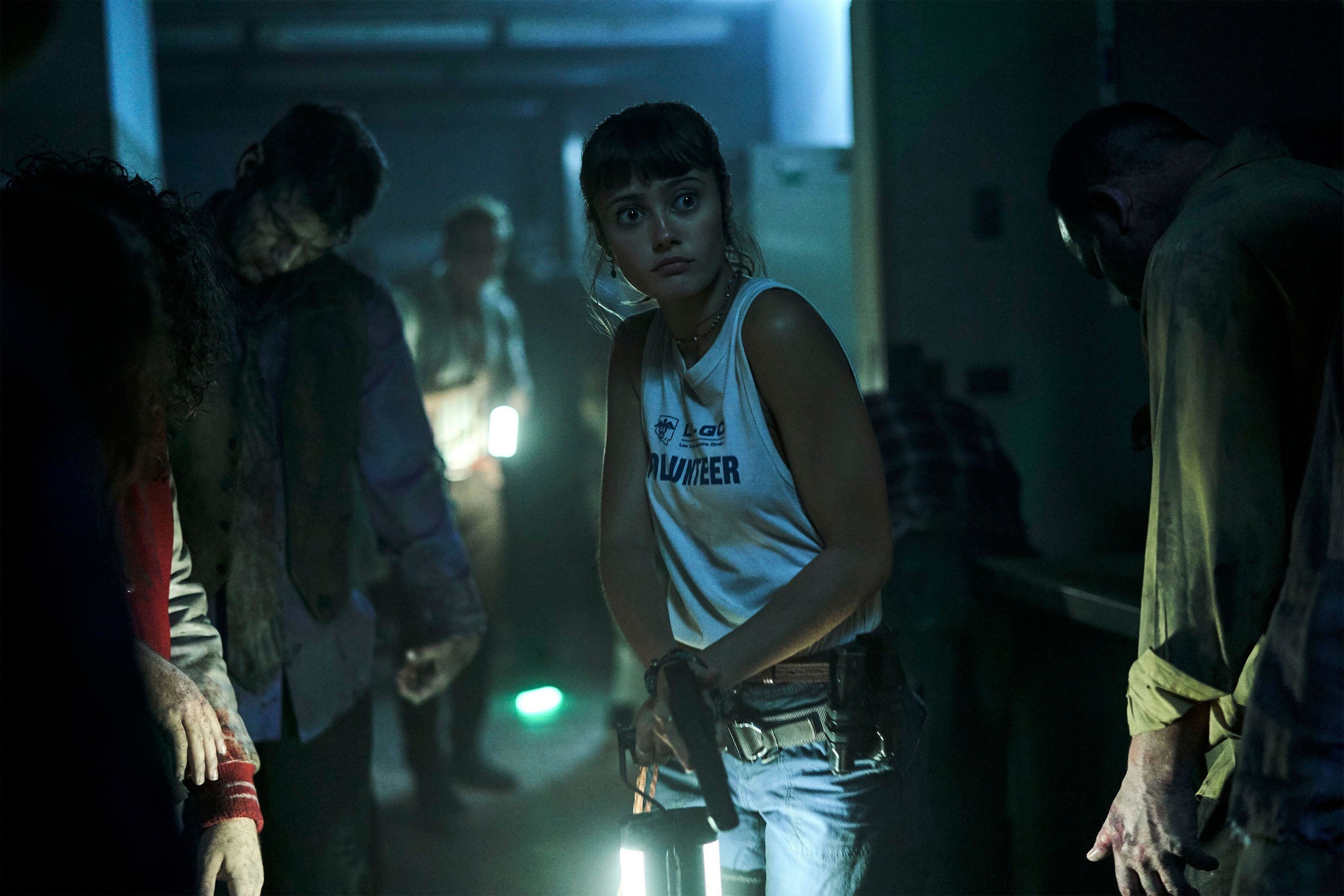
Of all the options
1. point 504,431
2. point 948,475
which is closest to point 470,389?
point 504,431

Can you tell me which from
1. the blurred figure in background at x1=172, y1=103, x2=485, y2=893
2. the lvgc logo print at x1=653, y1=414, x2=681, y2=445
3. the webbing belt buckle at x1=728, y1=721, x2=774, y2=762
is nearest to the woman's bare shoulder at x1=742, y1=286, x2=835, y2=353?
the lvgc logo print at x1=653, y1=414, x2=681, y2=445

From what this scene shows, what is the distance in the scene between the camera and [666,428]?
4.86 feet

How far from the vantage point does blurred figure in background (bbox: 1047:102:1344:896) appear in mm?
1081

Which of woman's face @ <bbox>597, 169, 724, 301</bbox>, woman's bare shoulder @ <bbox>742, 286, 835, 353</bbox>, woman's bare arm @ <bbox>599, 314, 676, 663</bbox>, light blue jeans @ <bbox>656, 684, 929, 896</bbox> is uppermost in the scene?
woman's face @ <bbox>597, 169, 724, 301</bbox>

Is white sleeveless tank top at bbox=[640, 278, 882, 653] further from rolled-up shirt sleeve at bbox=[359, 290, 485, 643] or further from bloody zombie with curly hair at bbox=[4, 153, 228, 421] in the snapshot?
rolled-up shirt sleeve at bbox=[359, 290, 485, 643]

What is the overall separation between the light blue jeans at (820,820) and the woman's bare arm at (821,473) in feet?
0.42

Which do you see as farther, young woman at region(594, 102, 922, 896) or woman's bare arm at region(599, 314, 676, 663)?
Answer: woman's bare arm at region(599, 314, 676, 663)

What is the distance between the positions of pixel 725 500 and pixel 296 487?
0.85 m

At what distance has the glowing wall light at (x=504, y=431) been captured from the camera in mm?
4020

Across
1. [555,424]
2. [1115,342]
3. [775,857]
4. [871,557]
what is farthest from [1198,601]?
[555,424]

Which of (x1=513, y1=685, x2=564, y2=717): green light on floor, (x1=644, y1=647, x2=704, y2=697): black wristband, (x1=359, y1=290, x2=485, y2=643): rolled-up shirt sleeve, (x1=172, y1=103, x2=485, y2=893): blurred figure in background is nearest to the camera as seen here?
(x1=644, y1=647, x2=704, y2=697): black wristband

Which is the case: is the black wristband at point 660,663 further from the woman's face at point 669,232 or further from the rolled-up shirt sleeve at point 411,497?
the rolled-up shirt sleeve at point 411,497

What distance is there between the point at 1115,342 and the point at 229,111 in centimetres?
660

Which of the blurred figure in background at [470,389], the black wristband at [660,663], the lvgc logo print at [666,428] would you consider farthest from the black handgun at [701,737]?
the blurred figure in background at [470,389]
